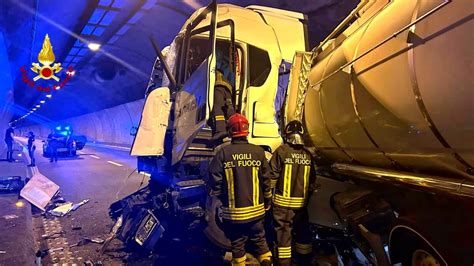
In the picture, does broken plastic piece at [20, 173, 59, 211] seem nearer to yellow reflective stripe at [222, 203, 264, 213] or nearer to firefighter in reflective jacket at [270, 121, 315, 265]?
yellow reflective stripe at [222, 203, 264, 213]

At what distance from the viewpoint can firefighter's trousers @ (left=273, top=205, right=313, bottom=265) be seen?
4.10 meters

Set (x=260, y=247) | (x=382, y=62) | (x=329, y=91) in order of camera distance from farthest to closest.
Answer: (x=260, y=247)
(x=329, y=91)
(x=382, y=62)

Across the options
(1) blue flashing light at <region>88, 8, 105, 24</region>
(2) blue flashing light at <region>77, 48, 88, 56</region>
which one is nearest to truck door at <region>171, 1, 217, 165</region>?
(1) blue flashing light at <region>88, 8, 105, 24</region>

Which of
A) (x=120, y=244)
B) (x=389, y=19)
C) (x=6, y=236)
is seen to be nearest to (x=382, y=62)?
(x=389, y=19)

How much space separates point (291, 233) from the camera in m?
4.26

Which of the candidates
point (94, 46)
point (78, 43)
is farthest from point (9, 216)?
point (94, 46)

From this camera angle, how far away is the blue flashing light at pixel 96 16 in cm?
1182

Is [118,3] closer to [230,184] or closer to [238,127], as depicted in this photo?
[238,127]

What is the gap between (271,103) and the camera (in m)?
5.70

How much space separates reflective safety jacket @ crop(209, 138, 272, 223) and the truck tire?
155cm

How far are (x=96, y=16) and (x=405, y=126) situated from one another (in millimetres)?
12352

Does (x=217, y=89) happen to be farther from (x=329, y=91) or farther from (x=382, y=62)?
(x=382, y=62)

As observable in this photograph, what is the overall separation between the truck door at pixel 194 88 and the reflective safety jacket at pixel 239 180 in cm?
78

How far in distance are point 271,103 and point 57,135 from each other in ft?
62.8
